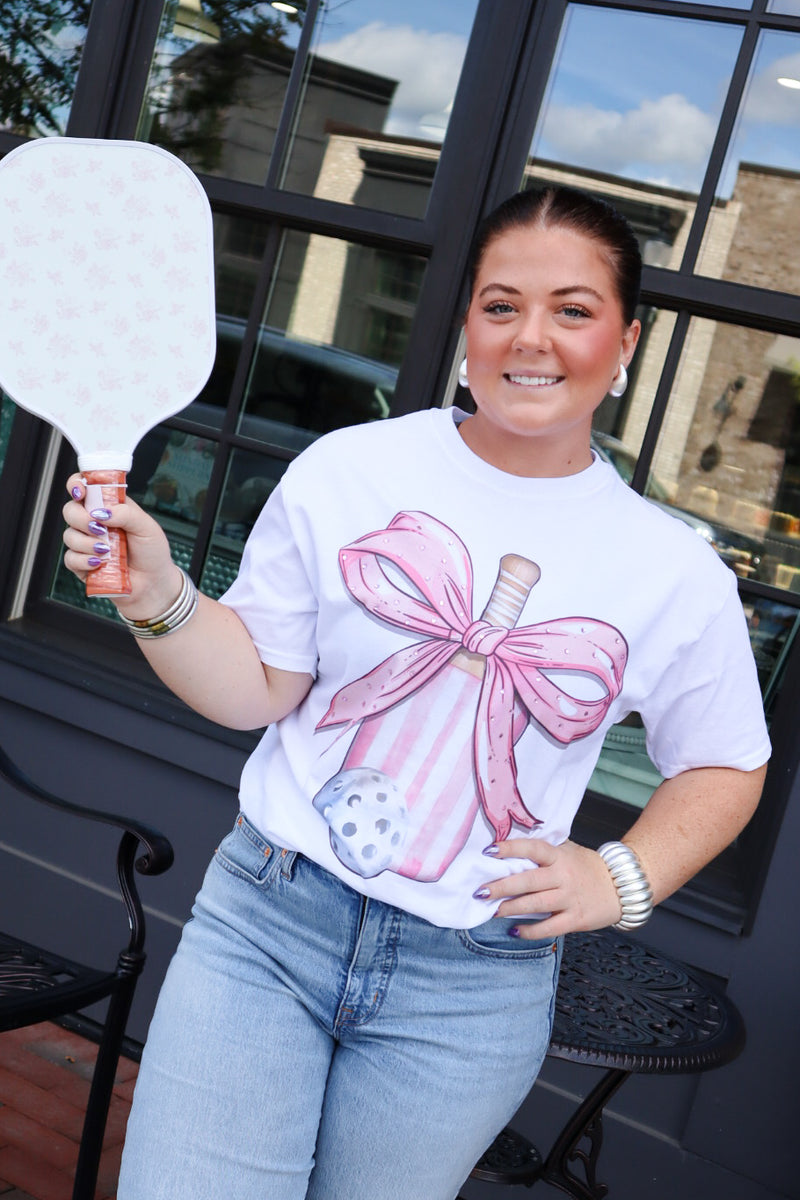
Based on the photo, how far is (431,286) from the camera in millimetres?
3029

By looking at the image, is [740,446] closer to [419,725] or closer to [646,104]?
[646,104]

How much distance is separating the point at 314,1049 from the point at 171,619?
1.65ft

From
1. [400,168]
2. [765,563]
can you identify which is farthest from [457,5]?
[765,563]

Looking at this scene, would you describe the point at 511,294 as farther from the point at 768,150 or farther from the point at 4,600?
the point at 4,600

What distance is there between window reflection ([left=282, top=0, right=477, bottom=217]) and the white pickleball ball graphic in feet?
6.92

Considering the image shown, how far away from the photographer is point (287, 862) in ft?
4.48

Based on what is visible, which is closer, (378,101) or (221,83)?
(378,101)

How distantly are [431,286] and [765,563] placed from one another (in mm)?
1063

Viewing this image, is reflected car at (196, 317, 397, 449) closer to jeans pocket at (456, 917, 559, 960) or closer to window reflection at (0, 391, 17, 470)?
window reflection at (0, 391, 17, 470)

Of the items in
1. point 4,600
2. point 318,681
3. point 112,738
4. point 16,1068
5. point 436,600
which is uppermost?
point 436,600

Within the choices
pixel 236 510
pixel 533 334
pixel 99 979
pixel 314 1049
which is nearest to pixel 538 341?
pixel 533 334

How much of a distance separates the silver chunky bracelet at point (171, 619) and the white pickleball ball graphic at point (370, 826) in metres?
0.27

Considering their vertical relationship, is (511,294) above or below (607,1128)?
above

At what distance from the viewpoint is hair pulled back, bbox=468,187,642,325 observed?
1.40 meters
